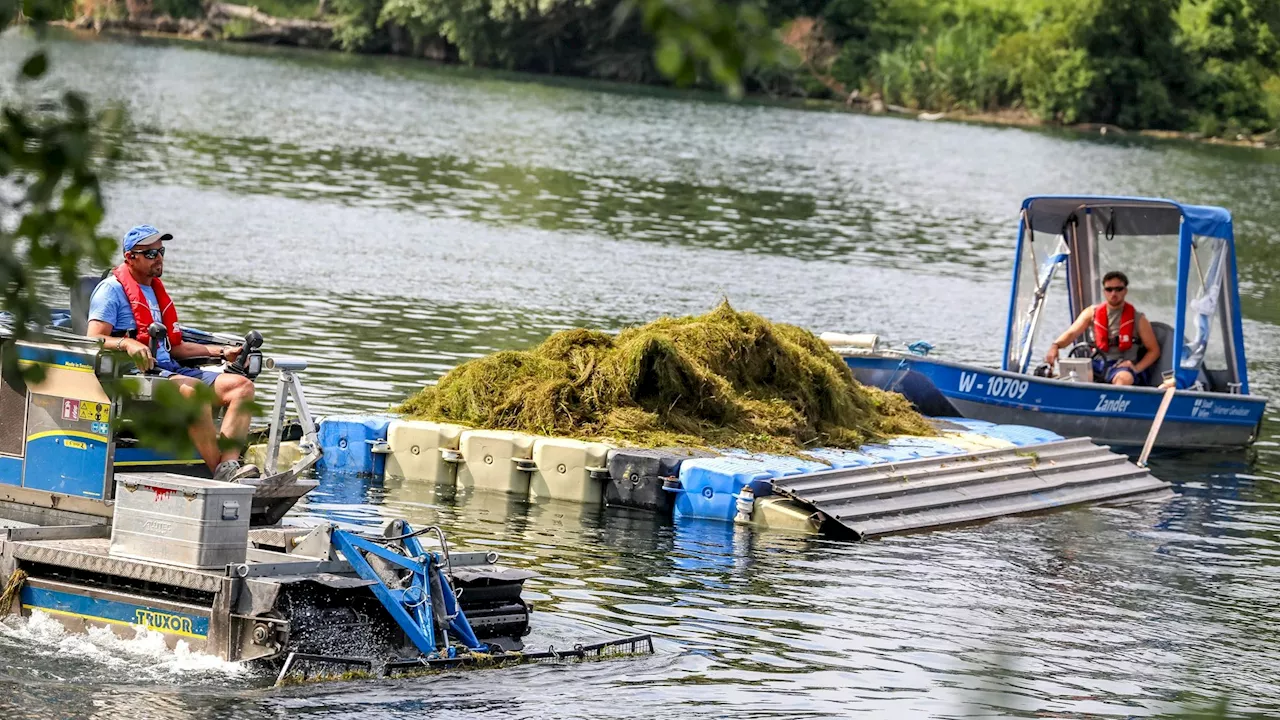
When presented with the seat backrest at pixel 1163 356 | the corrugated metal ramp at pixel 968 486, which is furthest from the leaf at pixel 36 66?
the seat backrest at pixel 1163 356

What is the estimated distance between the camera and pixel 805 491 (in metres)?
16.8

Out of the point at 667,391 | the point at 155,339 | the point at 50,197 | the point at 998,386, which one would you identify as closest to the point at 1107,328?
the point at 998,386

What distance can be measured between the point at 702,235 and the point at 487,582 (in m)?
31.8

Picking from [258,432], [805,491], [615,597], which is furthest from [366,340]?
[615,597]

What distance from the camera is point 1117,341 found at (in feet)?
80.5

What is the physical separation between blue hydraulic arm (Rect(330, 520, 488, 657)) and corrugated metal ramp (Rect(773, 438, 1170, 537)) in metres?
5.99

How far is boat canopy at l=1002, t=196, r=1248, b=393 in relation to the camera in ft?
81.0

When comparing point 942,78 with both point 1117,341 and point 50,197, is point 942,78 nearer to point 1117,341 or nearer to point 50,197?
point 1117,341

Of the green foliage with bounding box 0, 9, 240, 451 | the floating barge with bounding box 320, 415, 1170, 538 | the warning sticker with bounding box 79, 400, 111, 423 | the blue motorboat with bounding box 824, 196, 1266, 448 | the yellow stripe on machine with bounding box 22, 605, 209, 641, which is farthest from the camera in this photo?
the blue motorboat with bounding box 824, 196, 1266, 448

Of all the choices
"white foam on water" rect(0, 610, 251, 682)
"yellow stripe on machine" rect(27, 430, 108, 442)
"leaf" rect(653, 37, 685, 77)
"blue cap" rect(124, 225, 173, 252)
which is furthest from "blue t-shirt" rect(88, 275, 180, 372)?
"leaf" rect(653, 37, 685, 77)

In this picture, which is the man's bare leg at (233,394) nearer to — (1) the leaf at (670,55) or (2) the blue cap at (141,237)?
(2) the blue cap at (141,237)

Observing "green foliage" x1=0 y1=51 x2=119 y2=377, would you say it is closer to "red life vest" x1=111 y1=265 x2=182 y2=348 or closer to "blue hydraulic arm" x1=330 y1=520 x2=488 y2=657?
"blue hydraulic arm" x1=330 y1=520 x2=488 y2=657

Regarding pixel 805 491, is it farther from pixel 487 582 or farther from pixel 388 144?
pixel 388 144

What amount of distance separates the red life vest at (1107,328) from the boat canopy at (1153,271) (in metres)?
0.58
